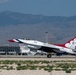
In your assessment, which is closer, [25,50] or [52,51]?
[52,51]

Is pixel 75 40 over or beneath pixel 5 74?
over

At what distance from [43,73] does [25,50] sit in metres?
144

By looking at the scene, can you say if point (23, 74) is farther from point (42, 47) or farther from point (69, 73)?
point (42, 47)

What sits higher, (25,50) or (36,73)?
(25,50)

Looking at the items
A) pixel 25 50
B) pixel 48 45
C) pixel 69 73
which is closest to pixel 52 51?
pixel 48 45

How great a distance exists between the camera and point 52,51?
105 m

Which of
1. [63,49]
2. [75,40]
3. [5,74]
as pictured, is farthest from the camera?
[75,40]

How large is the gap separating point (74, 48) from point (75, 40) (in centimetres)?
949

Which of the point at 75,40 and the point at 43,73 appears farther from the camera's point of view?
the point at 75,40

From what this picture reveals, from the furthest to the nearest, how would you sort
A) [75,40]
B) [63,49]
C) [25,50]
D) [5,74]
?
[25,50]
[75,40]
[63,49]
[5,74]

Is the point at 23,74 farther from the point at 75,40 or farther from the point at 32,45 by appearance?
the point at 75,40

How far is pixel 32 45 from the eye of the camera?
350ft

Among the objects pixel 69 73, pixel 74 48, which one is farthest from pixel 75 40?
pixel 69 73

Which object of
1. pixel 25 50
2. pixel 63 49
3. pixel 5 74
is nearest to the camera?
pixel 5 74
